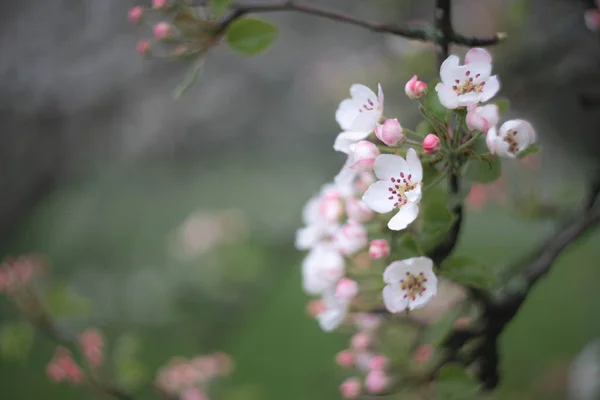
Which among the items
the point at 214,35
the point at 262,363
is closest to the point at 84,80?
the point at 262,363

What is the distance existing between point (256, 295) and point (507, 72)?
83 cm

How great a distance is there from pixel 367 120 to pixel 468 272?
116 millimetres

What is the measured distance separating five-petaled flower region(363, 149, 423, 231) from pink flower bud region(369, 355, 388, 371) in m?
0.20

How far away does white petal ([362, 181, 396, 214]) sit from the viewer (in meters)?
0.32

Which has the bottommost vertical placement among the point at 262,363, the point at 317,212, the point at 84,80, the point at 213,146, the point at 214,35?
the point at 213,146

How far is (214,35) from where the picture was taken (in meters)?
0.41

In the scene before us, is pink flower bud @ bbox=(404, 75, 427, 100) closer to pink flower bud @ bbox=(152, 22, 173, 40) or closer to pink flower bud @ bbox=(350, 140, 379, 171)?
pink flower bud @ bbox=(350, 140, 379, 171)

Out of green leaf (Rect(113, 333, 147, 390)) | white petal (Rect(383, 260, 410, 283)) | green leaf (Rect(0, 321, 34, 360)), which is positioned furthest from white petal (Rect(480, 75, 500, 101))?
green leaf (Rect(0, 321, 34, 360))

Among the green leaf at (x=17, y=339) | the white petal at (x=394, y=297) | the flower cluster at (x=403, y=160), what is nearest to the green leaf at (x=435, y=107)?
the flower cluster at (x=403, y=160)

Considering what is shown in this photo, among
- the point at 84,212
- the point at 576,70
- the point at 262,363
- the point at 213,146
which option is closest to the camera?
the point at 576,70

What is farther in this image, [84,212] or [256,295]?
[84,212]

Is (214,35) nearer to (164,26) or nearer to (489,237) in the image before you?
(164,26)

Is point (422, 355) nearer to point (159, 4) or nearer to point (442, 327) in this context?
point (442, 327)

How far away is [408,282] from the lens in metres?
0.34
